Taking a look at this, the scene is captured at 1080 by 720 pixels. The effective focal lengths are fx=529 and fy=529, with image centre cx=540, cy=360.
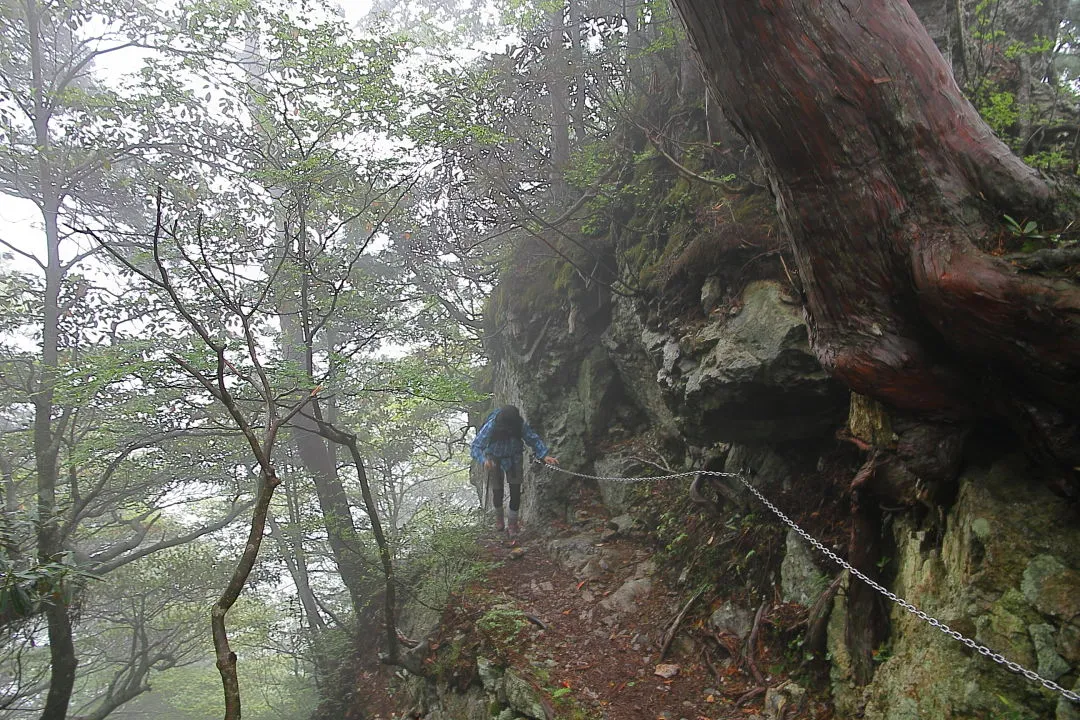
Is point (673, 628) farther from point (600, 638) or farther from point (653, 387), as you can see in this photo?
point (653, 387)

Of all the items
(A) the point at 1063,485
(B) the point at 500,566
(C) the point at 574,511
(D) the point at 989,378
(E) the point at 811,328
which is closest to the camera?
(A) the point at 1063,485

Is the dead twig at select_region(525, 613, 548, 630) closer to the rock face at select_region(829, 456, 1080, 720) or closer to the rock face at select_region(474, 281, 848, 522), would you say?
the rock face at select_region(474, 281, 848, 522)

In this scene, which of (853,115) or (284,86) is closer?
(853,115)

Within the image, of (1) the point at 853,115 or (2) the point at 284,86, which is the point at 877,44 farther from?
(2) the point at 284,86

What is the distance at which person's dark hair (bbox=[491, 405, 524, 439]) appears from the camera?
8406mm

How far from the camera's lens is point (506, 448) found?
8602 millimetres

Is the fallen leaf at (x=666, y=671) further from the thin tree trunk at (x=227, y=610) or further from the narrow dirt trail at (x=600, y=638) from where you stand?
the thin tree trunk at (x=227, y=610)

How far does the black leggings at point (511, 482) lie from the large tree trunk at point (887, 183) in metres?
6.07

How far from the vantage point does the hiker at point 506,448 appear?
27.6ft

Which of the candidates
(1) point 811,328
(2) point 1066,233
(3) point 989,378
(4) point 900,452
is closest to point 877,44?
(2) point 1066,233

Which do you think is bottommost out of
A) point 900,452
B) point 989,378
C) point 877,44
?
point 900,452

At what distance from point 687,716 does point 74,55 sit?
602 inches

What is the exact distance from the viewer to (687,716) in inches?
160

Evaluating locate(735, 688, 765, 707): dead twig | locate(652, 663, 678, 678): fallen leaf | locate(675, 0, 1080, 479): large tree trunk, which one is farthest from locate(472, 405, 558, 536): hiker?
locate(675, 0, 1080, 479): large tree trunk
